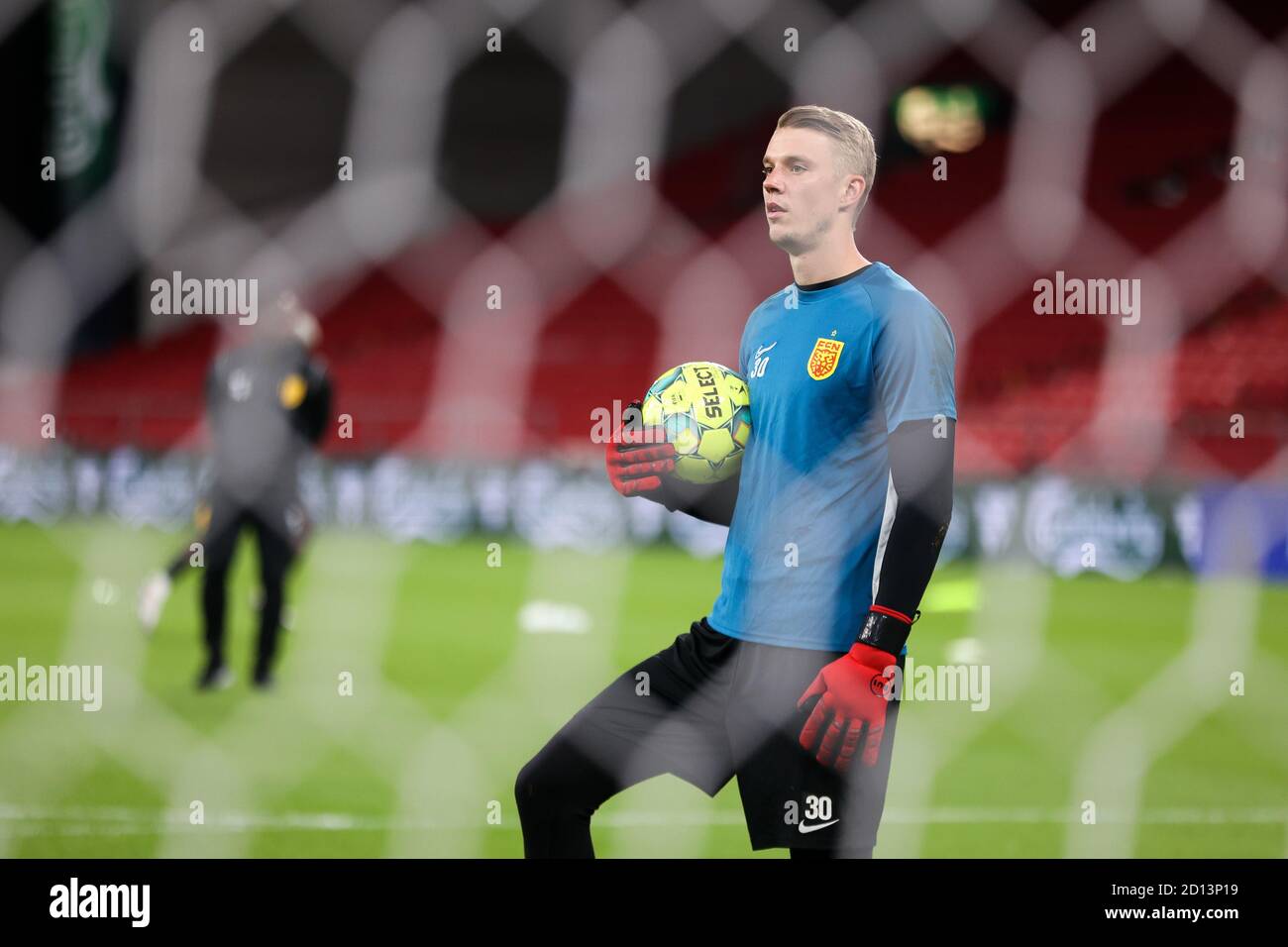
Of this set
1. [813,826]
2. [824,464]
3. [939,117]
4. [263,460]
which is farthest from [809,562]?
[939,117]

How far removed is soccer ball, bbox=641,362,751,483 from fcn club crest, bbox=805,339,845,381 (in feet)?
0.59

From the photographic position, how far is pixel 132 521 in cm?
983

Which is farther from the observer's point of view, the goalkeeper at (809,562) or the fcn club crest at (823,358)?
the fcn club crest at (823,358)

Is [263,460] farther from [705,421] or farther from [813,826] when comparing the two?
[813,826]

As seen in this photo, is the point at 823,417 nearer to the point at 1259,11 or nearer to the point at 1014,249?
the point at 1014,249

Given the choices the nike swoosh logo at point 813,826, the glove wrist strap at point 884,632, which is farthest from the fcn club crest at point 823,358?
the nike swoosh logo at point 813,826

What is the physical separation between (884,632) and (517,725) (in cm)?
265

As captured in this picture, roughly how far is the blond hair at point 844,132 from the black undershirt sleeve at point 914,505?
0.40 m

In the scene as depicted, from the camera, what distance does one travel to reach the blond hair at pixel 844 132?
206 cm

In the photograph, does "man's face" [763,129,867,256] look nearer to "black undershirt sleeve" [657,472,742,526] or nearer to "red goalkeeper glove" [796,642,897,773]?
"black undershirt sleeve" [657,472,742,526]

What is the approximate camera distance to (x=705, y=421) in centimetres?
221

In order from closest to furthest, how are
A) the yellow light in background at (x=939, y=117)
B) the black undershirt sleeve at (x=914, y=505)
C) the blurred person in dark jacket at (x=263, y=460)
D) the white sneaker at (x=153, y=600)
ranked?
the black undershirt sleeve at (x=914, y=505) < the blurred person in dark jacket at (x=263, y=460) < the white sneaker at (x=153, y=600) < the yellow light in background at (x=939, y=117)

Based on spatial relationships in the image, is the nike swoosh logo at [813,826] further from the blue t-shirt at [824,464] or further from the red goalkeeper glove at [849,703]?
the blue t-shirt at [824,464]

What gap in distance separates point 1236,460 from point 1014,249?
5.66 metres
